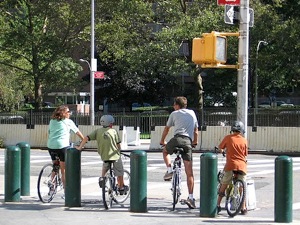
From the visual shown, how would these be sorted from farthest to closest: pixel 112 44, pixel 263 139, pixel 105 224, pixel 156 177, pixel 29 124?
pixel 112 44 → pixel 29 124 → pixel 263 139 → pixel 156 177 → pixel 105 224

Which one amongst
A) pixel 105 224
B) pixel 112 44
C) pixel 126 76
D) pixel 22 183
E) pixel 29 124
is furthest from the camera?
pixel 126 76

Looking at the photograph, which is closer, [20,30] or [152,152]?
[152,152]

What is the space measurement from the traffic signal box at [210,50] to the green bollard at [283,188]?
227 centimetres

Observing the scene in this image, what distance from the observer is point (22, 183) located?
12383mm

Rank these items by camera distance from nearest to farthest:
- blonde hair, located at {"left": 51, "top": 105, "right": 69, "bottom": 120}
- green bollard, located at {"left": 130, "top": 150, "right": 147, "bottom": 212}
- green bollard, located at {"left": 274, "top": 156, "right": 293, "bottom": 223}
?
green bollard, located at {"left": 274, "top": 156, "right": 293, "bottom": 223}, green bollard, located at {"left": 130, "top": 150, "right": 147, "bottom": 212}, blonde hair, located at {"left": 51, "top": 105, "right": 69, "bottom": 120}

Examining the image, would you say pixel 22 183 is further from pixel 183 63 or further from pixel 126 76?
pixel 126 76

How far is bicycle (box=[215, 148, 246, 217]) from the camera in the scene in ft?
33.0

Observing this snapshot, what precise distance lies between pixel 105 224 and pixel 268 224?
7.89 feet

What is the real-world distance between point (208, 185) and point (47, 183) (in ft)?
10.5

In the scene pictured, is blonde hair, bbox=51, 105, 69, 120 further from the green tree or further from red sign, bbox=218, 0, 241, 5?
the green tree

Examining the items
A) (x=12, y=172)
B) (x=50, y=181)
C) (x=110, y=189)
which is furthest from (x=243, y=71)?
(x=12, y=172)

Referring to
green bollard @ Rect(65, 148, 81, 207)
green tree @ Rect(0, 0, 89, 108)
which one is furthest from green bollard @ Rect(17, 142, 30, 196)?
green tree @ Rect(0, 0, 89, 108)

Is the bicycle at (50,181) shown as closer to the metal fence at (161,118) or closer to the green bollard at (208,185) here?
the green bollard at (208,185)

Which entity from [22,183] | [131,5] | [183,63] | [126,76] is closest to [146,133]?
[183,63]
